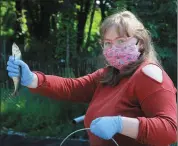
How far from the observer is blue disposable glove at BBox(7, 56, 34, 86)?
2500mm

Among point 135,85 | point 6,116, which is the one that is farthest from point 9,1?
point 135,85

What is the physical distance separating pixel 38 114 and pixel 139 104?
3703 millimetres

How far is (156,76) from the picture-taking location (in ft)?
6.91

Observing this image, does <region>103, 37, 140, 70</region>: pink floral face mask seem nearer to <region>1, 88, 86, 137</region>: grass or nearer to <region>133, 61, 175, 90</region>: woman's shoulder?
<region>133, 61, 175, 90</region>: woman's shoulder

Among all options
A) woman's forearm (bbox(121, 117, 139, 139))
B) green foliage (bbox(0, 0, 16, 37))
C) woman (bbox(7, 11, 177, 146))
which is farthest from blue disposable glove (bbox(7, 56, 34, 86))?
green foliage (bbox(0, 0, 16, 37))

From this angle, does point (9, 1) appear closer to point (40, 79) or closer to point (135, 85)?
point (40, 79)

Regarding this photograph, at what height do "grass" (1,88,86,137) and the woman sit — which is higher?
the woman

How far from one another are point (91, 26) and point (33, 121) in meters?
3.58

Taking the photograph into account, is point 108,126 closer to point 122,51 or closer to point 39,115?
point 122,51

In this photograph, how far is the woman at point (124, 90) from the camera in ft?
6.52

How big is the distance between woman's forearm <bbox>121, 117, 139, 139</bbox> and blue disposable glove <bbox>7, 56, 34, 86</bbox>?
0.78 m

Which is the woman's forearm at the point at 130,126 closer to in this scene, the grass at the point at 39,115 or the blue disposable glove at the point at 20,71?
the blue disposable glove at the point at 20,71

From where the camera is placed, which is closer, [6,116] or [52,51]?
[6,116]

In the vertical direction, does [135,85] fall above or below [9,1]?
above
